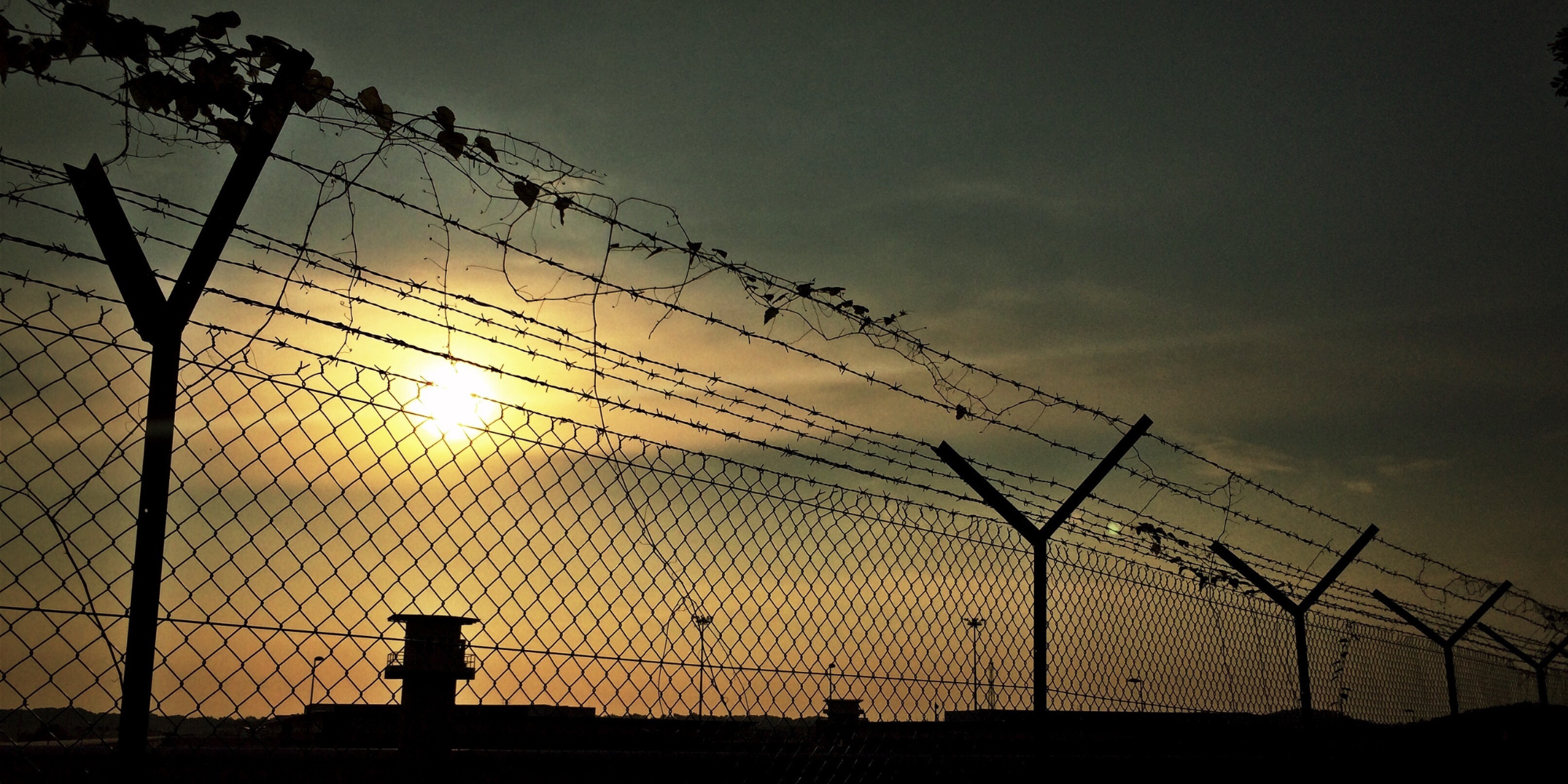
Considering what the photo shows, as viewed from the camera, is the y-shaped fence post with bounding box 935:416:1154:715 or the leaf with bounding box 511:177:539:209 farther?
the y-shaped fence post with bounding box 935:416:1154:715

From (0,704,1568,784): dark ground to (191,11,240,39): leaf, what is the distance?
1519 millimetres

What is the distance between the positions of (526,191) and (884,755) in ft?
8.60

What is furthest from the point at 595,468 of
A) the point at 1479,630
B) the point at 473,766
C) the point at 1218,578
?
the point at 1479,630

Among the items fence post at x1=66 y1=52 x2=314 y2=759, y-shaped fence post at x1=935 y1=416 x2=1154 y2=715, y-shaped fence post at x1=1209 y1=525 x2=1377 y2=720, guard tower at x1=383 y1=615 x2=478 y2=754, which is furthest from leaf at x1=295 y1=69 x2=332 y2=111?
y-shaped fence post at x1=1209 y1=525 x2=1377 y2=720

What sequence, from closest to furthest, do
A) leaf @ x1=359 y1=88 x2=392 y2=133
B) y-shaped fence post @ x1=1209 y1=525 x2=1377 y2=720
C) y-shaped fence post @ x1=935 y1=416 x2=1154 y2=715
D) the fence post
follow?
1. the fence post
2. leaf @ x1=359 y1=88 x2=392 y2=133
3. y-shaped fence post @ x1=935 y1=416 x2=1154 y2=715
4. y-shaped fence post @ x1=1209 y1=525 x2=1377 y2=720

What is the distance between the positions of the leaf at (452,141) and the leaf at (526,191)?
275mm

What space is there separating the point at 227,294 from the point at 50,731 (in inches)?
41.5

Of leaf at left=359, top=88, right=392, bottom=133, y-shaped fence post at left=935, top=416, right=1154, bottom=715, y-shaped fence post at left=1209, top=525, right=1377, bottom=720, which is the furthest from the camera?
y-shaped fence post at left=1209, top=525, right=1377, bottom=720

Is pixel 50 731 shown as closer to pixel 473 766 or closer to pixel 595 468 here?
pixel 473 766

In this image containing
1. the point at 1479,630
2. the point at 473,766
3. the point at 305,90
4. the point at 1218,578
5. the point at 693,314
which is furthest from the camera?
the point at 1479,630

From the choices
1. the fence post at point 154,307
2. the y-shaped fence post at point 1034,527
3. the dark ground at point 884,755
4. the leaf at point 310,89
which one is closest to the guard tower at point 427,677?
the dark ground at point 884,755

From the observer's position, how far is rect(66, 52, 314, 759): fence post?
242 centimetres

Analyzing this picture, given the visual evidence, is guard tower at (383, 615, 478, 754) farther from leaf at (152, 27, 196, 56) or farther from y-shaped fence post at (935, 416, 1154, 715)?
y-shaped fence post at (935, 416, 1154, 715)

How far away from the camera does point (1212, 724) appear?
8.49 meters
